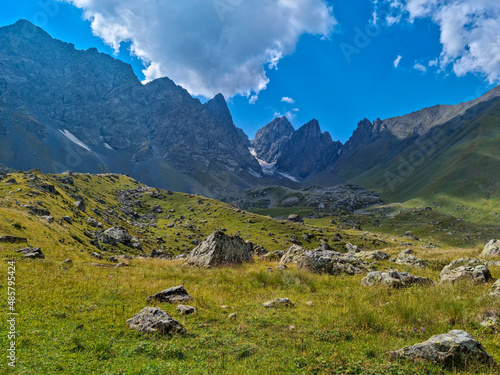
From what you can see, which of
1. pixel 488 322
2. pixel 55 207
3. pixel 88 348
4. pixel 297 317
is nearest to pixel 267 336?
pixel 297 317

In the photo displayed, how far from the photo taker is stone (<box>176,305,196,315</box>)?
11045 millimetres

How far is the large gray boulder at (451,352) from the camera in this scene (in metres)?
6.48

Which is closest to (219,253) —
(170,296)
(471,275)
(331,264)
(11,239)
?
(331,264)

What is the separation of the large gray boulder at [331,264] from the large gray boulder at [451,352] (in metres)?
12.7

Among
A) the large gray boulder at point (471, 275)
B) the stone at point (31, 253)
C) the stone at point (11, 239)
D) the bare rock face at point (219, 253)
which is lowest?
the large gray boulder at point (471, 275)

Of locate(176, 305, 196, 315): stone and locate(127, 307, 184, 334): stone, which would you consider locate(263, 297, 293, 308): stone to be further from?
locate(127, 307, 184, 334): stone

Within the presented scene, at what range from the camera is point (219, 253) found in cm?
2511

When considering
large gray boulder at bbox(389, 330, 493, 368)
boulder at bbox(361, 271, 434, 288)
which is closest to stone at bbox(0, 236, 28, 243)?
boulder at bbox(361, 271, 434, 288)

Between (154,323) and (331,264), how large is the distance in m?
15.1

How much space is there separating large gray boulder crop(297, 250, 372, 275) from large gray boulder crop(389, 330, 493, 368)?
12725mm

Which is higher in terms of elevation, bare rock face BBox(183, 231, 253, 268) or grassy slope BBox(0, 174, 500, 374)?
bare rock face BBox(183, 231, 253, 268)

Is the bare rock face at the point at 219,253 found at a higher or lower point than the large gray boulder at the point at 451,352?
higher

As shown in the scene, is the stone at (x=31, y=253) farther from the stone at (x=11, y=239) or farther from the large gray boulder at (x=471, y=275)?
the large gray boulder at (x=471, y=275)

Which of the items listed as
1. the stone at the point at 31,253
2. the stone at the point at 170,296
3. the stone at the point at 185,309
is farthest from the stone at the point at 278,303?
the stone at the point at 31,253
